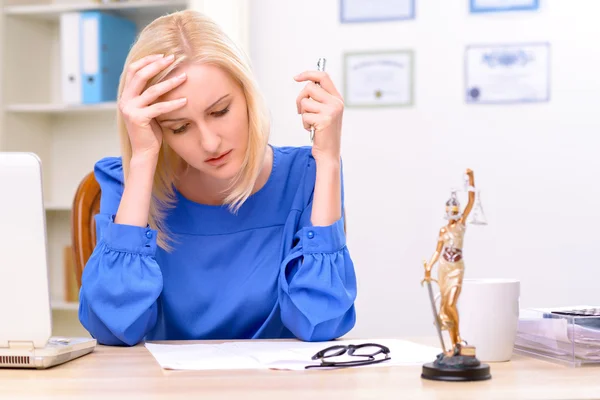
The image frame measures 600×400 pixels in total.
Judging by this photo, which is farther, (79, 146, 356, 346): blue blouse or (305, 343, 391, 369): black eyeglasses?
(79, 146, 356, 346): blue blouse

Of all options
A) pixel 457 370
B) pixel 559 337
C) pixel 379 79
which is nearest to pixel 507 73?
pixel 379 79

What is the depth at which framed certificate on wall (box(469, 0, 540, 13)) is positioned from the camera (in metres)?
3.04

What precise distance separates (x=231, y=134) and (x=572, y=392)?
797 millimetres

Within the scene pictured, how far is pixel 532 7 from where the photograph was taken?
3.04 m

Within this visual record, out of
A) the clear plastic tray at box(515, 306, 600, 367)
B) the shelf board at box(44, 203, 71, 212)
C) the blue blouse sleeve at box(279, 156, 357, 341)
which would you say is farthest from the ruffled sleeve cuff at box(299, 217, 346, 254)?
the shelf board at box(44, 203, 71, 212)

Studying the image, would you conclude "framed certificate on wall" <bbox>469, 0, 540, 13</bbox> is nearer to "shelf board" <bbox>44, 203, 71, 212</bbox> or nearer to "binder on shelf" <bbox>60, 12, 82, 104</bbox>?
"binder on shelf" <bbox>60, 12, 82, 104</bbox>

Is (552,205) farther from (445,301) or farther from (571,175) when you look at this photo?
(445,301)

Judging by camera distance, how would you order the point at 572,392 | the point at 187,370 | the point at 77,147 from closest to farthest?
the point at 572,392, the point at 187,370, the point at 77,147

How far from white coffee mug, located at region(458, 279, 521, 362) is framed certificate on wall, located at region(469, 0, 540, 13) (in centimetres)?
214

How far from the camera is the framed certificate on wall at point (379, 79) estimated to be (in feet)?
10.2

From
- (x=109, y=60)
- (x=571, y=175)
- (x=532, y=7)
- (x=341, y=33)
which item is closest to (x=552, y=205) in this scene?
(x=571, y=175)

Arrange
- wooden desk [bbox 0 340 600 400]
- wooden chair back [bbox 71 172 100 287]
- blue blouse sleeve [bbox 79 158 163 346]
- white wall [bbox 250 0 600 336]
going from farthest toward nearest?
white wall [bbox 250 0 600 336] < wooden chair back [bbox 71 172 100 287] < blue blouse sleeve [bbox 79 158 163 346] < wooden desk [bbox 0 340 600 400]

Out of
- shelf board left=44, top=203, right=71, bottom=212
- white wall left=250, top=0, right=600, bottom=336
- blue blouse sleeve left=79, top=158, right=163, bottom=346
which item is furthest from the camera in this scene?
shelf board left=44, top=203, right=71, bottom=212

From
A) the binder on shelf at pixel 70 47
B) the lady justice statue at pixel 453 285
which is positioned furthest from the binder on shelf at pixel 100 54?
the lady justice statue at pixel 453 285
